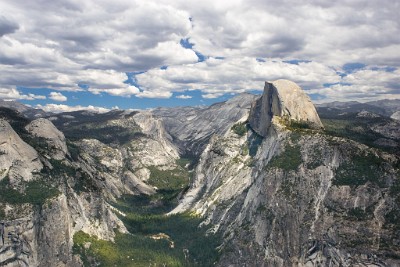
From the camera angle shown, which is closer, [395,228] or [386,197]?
[395,228]

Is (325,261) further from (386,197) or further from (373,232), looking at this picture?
(386,197)

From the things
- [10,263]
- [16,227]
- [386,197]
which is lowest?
[10,263]

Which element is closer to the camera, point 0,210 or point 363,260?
point 363,260

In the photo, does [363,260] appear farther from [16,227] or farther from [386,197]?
[16,227]

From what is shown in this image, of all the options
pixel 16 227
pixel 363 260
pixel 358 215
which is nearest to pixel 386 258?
pixel 363 260

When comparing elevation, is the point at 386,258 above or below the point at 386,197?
below

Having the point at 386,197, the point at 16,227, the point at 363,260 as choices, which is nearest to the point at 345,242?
the point at 363,260

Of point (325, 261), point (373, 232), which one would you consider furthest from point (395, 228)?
point (325, 261)

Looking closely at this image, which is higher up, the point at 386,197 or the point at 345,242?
the point at 386,197
